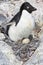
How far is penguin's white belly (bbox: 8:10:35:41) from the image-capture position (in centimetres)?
390

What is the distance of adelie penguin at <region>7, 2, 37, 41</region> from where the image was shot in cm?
391

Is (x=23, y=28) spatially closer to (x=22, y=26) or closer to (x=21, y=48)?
(x=22, y=26)

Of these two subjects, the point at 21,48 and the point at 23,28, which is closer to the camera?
the point at 21,48

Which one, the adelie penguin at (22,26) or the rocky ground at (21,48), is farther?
the adelie penguin at (22,26)

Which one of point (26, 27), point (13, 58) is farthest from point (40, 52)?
point (26, 27)

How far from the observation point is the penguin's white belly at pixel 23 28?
3.90 m

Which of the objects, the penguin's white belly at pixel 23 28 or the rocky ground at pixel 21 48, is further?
the penguin's white belly at pixel 23 28

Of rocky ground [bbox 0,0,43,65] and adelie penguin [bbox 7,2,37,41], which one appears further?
adelie penguin [bbox 7,2,37,41]

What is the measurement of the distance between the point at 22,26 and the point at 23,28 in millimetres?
26

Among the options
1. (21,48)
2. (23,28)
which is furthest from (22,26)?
(21,48)

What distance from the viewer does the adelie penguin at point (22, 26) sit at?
391 centimetres

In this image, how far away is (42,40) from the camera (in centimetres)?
364

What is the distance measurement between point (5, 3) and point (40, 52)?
2369 millimetres

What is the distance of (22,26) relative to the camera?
3.91m
